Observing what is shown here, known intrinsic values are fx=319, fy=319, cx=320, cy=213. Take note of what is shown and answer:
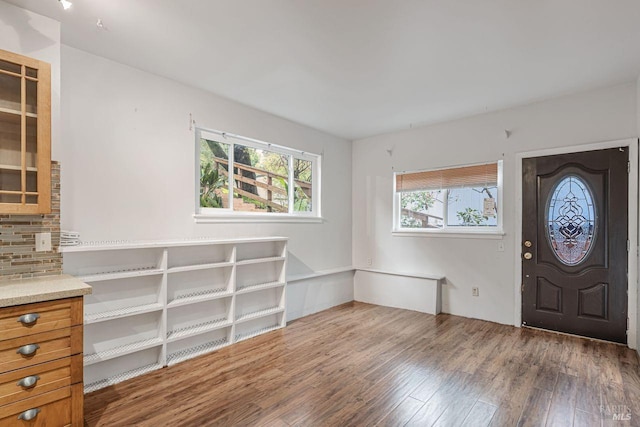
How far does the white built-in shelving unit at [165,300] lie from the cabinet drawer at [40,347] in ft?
2.08

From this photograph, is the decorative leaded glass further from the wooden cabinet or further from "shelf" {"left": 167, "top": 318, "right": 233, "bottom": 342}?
the wooden cabinet

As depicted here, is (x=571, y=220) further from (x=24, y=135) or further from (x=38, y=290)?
(x=24, y=135)

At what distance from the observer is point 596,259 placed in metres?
3.42

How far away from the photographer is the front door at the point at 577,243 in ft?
10.9

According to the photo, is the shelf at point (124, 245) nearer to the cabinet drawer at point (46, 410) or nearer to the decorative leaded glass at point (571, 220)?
the cabinet drawer at point (46, 410)

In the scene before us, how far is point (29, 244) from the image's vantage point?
2.21m

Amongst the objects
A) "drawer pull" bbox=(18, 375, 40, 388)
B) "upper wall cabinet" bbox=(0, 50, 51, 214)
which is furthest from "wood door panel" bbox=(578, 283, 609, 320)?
"upper wall cabinet" bbox=(0, 50, 51, 214)

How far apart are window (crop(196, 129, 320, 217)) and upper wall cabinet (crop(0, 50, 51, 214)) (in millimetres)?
1426

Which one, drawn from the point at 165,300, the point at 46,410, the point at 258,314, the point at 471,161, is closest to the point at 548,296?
the point at 471,161

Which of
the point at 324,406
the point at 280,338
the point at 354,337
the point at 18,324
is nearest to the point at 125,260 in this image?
the point at 18,324

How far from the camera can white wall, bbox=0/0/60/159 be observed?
208 cm

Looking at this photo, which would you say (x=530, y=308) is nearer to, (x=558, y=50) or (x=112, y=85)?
(x=558, y=50)

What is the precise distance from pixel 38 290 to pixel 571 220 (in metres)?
4.75

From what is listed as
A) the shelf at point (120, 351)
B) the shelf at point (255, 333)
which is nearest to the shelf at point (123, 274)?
the shelf at point (120, 351)
